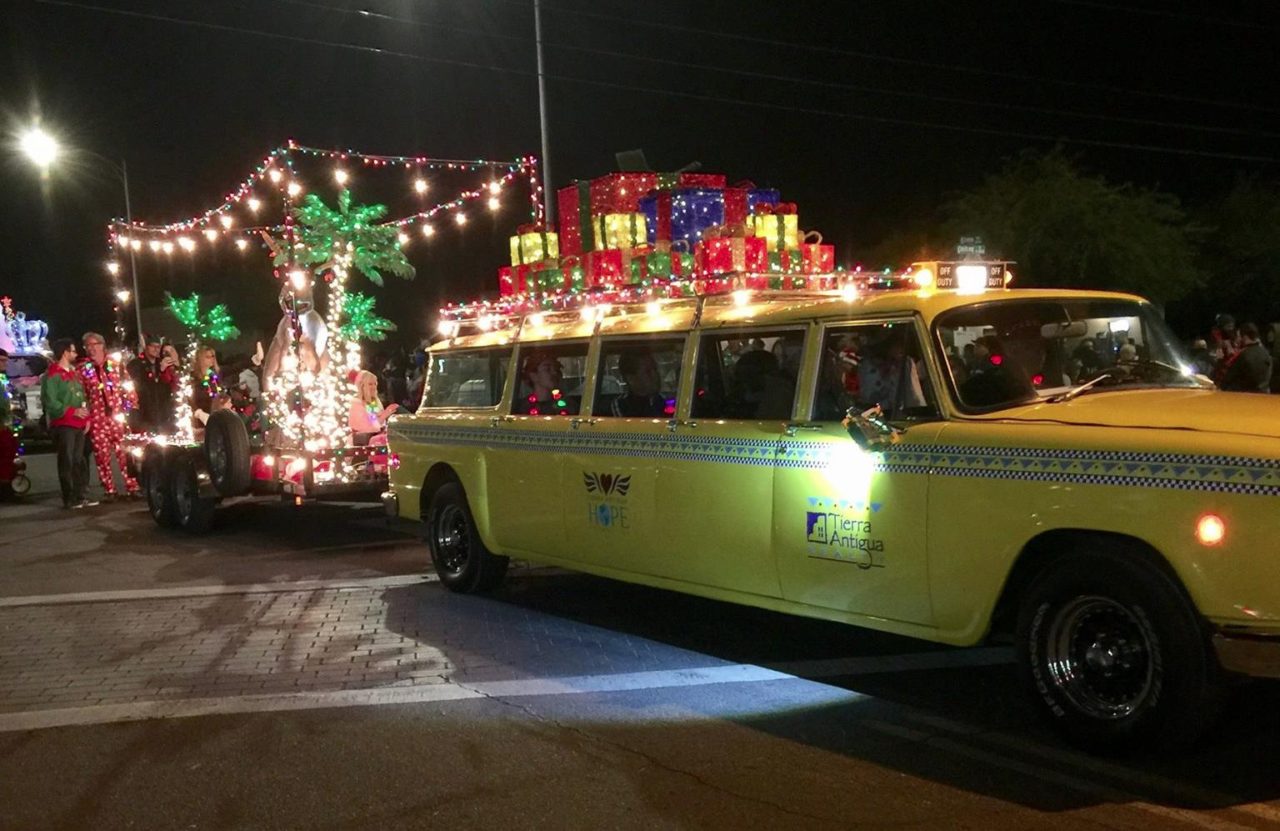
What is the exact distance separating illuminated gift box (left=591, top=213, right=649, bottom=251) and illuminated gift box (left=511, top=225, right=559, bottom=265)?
96cm

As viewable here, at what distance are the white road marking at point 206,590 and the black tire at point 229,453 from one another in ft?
7.17

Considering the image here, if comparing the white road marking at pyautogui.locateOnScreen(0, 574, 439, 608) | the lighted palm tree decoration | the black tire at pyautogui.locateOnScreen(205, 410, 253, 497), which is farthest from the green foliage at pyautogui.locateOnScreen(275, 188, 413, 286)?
the white road marking at pyautogui.locateOnScreen(0, 574, 439, 608)

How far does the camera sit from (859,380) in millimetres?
6211

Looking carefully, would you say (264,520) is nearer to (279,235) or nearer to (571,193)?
(279,235)

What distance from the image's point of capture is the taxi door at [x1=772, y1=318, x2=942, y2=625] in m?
5.68

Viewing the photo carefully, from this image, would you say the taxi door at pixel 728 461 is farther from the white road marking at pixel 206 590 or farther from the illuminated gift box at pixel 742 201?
the white road marking at pixel 206 590

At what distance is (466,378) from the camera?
9.39m

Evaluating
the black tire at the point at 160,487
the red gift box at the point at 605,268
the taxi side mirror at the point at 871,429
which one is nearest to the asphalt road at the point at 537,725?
the taxi side mirror at the point at 871,429

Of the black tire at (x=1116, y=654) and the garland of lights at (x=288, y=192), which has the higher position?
the garland of lights at (x=288, y=192)

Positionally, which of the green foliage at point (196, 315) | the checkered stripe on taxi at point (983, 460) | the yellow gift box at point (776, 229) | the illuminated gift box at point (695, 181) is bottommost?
the checkered stripe on taxi at point (983, 460)

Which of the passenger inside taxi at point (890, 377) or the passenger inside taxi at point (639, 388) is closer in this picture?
the passenger inside taxi at point (890, 377)

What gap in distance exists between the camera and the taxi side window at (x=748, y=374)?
6.56 meters

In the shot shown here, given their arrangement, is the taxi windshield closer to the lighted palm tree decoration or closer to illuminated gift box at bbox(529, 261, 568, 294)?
illuminated gift box at bbox(529, 261, 568, 294)

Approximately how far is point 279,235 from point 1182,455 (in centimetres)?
999
